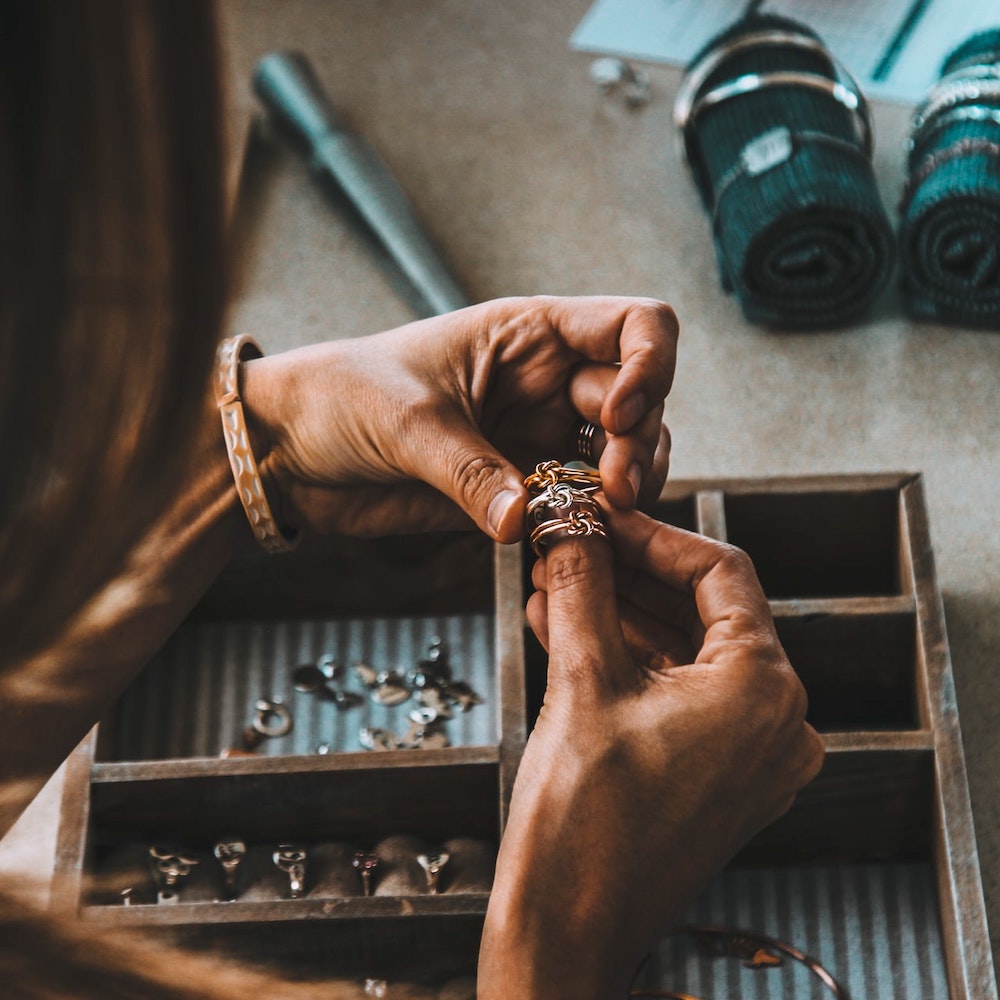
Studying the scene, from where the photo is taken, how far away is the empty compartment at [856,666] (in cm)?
99

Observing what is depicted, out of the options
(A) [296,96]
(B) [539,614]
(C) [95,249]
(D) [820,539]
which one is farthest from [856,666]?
(A) [296,96]

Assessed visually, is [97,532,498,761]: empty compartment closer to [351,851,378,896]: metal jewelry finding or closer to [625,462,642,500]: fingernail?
[351,851,378,896]: metal jewelry finding

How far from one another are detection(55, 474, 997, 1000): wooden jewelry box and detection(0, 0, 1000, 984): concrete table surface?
0.11m

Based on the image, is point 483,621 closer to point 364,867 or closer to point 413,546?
point 413,546

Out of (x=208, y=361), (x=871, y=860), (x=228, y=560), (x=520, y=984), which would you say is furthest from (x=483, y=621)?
(x=208, y=361)

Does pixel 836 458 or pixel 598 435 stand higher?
pixel 836 458

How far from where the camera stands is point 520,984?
2.14 feet

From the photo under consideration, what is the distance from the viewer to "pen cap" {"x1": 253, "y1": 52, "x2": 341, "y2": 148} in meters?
1.55

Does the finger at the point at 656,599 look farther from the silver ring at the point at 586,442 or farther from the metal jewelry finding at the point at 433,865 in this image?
the metal jewelry finding at the point at 433,865

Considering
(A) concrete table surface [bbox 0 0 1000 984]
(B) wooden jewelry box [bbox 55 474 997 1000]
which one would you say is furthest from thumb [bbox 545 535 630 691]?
(A) concrete table surface [bbox 0 0 1000 984]

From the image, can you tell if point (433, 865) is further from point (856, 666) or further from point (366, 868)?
point (856, 666)

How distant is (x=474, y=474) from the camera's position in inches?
32.3

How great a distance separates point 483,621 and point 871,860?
39 centimetres

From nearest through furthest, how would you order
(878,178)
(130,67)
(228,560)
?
(130,67), (228,560), (878,178)
